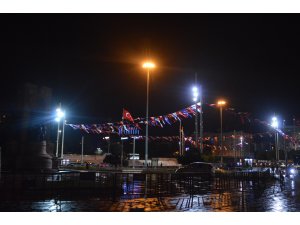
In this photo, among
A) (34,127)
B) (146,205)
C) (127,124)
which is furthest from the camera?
(127,124)

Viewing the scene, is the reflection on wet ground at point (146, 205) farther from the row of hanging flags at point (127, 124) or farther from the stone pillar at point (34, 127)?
the row of hanging flags at point (127, 124)

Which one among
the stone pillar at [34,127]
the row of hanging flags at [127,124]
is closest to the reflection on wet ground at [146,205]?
the stone pillar at [34,127]

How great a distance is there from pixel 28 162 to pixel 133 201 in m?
8.79

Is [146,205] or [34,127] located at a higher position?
[34,127]

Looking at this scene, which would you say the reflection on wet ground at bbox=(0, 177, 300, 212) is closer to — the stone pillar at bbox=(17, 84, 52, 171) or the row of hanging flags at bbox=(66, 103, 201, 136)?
the stone pillar at bbox=(17, 84, 52, 171)

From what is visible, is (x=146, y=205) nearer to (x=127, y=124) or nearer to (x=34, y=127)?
→ (x=34, y=127)

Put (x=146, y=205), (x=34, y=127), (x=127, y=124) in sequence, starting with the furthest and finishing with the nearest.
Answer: (x=127, y=124)
(x=34, y=127)
(x=146, y=205)

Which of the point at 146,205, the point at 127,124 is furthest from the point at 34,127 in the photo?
the point at 127,124

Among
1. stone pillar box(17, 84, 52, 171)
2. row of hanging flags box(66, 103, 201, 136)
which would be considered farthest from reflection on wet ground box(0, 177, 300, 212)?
row of hanging flags box(66, 103, 201, 136)

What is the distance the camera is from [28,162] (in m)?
21.0

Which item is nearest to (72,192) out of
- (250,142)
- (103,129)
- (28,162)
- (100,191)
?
(100,191)

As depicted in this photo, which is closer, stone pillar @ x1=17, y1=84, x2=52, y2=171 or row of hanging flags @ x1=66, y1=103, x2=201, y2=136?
stone pillar @ x1=17, y1=84, x2=52, y2=171

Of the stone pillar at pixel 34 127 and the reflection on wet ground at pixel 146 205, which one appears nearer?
the reflection on wet ground at pixel 146 205

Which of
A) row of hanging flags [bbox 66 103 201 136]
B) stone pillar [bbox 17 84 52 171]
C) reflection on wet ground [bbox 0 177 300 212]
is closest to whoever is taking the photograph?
reflection on wet ground [bbox 0 177 300 212]
